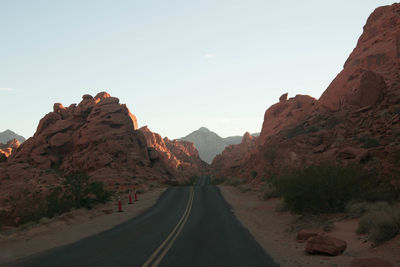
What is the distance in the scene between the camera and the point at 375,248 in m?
8.29

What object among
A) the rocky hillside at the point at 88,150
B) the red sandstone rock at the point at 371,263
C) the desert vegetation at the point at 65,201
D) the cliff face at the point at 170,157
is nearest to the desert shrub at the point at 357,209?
the red sandstone rock at the point at 371,263

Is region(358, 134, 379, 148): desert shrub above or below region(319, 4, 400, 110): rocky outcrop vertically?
below

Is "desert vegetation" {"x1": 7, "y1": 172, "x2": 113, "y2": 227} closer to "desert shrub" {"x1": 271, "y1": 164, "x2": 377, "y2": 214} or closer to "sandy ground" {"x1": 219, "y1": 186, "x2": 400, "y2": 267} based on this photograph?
"sandy ground" {"x1": 219, "y1": 186, "x2": 400, "y2": 267}

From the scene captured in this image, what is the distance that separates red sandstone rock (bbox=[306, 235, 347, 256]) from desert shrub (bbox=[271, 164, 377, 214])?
588cm

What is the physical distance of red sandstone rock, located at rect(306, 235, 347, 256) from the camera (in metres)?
8.55

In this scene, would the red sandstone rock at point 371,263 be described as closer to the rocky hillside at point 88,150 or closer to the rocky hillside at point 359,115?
the rocky hillside at point 359,115

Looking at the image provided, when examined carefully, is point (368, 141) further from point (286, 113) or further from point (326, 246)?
point (286, 113)

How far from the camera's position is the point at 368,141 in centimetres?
2350

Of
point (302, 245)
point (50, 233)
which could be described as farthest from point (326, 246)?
point (50, 233)

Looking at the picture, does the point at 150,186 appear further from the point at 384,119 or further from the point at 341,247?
the point at 341,247

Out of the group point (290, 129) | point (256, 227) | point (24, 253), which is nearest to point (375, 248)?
point (256, 227)

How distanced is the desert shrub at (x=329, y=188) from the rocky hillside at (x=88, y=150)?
34336mm

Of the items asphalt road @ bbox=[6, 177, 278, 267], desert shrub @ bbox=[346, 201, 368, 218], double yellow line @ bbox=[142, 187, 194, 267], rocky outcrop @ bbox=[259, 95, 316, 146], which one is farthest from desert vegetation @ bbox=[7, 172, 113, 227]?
rocky outcrop @ bbox=[259, 95, 316, 146]

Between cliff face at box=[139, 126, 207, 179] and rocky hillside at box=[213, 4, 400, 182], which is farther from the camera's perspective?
cliff face at box=[139, 126, 207, 179]
